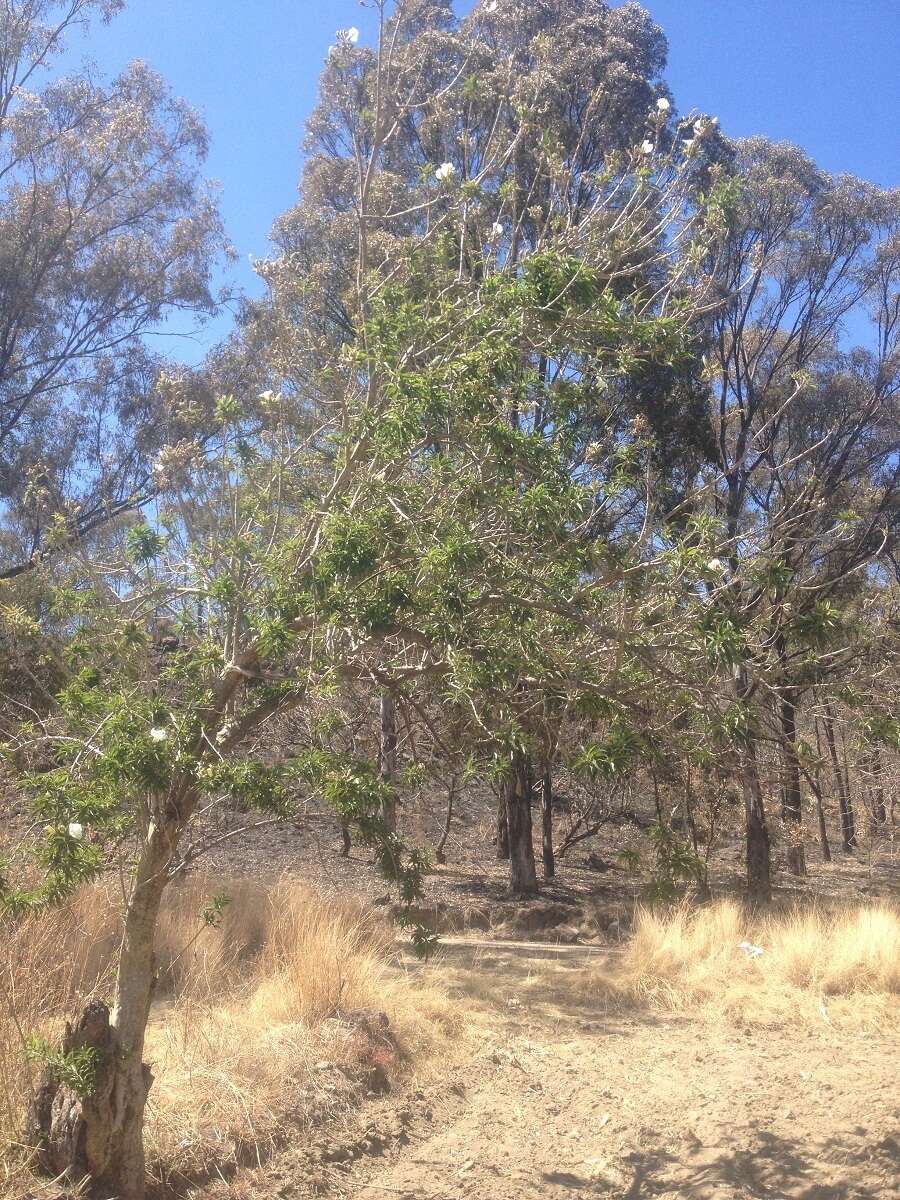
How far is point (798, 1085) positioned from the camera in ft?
24.3

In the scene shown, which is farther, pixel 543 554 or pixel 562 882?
pixel 562 882

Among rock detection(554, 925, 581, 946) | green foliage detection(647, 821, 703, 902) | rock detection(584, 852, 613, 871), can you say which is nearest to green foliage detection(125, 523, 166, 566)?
green foliage detection(647, 821, 703, 902)

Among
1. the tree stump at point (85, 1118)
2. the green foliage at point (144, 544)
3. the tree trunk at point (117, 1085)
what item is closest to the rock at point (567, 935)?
the tree trunk at point (117, 1085)

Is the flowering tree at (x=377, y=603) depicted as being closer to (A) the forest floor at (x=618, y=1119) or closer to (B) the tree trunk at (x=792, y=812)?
(A) the forest floor at (x=618, y=1119)

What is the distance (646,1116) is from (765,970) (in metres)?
3.20

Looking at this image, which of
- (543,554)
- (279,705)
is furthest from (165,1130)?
(543,554)

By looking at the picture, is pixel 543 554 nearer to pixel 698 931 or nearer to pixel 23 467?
pixel 698 931

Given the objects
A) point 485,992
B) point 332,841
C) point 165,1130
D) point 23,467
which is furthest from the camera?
point 332,841

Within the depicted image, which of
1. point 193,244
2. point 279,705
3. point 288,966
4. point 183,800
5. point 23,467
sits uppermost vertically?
point 193,244

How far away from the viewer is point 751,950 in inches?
396

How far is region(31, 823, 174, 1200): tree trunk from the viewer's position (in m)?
4.73

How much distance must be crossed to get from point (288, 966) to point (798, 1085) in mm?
3497

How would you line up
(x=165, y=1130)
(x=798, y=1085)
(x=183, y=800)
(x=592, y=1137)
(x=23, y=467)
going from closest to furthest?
(x=183, y=800)
(x=165, y=1130)
(x=592, y=1137)
(x=798, y=1085)
(x=23, y=467)

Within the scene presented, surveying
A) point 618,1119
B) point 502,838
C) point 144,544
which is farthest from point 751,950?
point 502,838
